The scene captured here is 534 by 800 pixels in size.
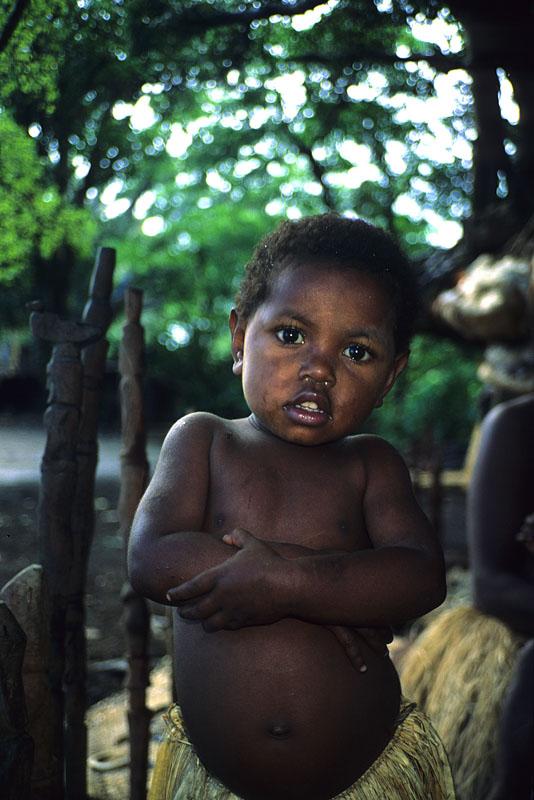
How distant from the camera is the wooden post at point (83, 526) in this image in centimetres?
190

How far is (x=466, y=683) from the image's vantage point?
106 inches

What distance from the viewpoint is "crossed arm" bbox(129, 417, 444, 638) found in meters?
1.30

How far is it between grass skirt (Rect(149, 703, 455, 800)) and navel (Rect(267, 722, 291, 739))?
0.18 m

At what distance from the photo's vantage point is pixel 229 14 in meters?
2.02

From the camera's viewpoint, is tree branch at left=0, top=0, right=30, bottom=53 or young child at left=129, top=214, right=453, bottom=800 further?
tree branch at left=0, top=0, right=30, bottom=53

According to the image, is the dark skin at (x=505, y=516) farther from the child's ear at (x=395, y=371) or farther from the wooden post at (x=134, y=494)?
the wooden post at (x=134, y=494)

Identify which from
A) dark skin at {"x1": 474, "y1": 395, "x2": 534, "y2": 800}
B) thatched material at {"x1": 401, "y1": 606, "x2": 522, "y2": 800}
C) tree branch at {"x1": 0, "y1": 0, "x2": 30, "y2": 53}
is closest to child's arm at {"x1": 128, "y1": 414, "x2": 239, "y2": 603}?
tree branch at {"x1": 0, "y1": 0, "x2": 30, "y2": 53}

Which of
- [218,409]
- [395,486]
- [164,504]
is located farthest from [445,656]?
[218,409]

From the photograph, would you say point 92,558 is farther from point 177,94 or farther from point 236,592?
point 236,592

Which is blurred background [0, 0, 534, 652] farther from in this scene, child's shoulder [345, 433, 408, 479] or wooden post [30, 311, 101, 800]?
child's shoulder [345, 433, 408, 479]

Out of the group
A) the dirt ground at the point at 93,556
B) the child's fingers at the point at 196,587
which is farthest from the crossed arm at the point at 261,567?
the dirt ground at the point at 93,556

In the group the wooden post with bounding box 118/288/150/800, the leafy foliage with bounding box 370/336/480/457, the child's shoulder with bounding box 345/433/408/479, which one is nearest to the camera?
the child's shoulder with bounding box 345/433/408/479

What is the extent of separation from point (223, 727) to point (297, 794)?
177 mm

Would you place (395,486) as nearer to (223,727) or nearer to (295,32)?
(223,727)
